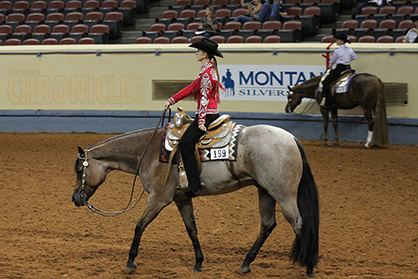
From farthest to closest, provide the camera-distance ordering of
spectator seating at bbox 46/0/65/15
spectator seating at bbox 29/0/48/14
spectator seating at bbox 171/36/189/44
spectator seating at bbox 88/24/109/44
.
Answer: spectator seating at bbox 29/0/48/14, spectator seating at bbox 46/0/65/15, spectator seating at bbox 88/24/109/44, spectator seating at bbox 171/36/189/44

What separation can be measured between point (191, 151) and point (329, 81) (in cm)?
870

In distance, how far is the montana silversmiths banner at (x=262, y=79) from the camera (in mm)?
14844

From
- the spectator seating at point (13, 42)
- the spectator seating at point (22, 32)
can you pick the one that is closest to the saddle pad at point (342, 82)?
the spectator seating at point (13, 42)

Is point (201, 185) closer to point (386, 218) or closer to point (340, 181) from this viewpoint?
point (386, 218)

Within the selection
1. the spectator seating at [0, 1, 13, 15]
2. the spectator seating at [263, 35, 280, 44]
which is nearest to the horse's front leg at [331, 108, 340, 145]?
the spectator seating at [263, 35, 280, 44]

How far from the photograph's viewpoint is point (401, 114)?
13938 millimetres

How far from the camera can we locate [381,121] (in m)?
13.4

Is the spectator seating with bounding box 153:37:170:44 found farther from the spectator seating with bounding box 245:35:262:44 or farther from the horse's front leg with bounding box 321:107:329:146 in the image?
the horse's front leg with bounding box 321:107:329:146

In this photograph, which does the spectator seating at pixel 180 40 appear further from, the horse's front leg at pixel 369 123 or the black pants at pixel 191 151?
the black pants at pixel 191 151

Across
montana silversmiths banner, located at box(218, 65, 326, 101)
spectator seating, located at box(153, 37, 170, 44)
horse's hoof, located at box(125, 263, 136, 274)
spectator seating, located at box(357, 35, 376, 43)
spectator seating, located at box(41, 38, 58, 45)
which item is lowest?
horse's hoof, located at box(125, 263, 136, 274)

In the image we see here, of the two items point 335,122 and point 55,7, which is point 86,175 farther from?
point 55,7

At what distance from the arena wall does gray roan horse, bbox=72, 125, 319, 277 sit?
9.14 meters

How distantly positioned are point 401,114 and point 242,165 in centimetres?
953

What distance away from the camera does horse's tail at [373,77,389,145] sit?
43.7 feet
